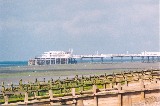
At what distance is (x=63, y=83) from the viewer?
43.2m

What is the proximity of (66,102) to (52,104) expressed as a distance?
94 centimetres

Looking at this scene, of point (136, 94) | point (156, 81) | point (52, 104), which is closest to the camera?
point (52, 104)

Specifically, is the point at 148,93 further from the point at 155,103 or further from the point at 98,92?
the point at 98,92

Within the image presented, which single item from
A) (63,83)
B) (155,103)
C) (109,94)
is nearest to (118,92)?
(109,94)

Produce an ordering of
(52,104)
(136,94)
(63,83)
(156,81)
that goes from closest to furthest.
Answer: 1. (52,104)
2. (136,94)
3. (156,81)
4. (63,83)

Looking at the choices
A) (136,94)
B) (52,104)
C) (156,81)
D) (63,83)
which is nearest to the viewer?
(52,104)

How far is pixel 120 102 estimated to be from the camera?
28.6 metres

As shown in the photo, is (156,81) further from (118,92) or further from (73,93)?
(73,93)

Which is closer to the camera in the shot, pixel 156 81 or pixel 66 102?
pixel 66 102

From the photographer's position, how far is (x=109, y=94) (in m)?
28.7

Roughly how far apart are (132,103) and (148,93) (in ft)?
4.42

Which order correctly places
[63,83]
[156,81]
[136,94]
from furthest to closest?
[63,83], [156,81], [136,94]

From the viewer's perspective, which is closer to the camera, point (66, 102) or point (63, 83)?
point (66, 102)

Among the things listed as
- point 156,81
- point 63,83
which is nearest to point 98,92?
point 156,81
